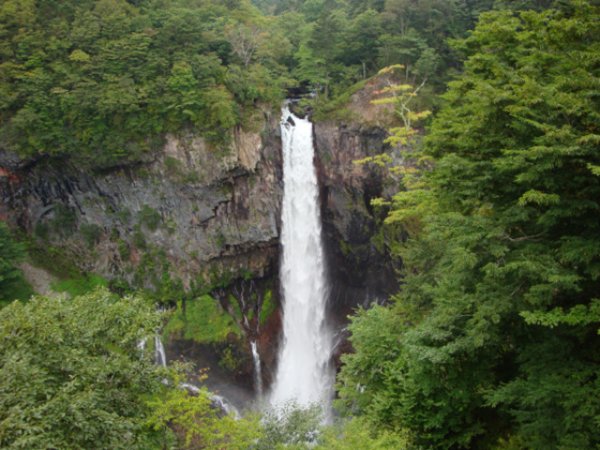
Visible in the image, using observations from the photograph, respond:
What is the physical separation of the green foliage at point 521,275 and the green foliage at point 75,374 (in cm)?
581

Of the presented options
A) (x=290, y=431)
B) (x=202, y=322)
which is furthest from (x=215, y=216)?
(x=290, y=431)

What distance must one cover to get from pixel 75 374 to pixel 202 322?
741 inches

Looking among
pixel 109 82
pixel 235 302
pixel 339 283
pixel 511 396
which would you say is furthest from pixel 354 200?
pixel 511 396

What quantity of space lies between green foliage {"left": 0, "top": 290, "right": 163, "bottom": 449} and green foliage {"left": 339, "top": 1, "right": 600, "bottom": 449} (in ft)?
19.0

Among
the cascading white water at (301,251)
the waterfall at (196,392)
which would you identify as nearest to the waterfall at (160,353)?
the waterfall at (196,392)

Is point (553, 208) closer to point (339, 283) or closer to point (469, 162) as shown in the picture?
point (469, 162)

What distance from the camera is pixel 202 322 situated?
26.5 meters

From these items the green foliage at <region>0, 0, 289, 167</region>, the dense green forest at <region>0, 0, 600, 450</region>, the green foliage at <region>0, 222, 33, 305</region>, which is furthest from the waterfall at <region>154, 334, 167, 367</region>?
the dense green forest at <region>0, 0, 600, 450</region>

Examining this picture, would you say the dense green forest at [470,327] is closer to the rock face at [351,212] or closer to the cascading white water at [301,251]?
the rock face at [351,212]

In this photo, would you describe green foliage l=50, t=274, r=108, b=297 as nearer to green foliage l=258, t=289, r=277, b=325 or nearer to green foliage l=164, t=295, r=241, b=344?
green foliage l=164, t=295, r=241, b=344

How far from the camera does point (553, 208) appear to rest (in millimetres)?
8133

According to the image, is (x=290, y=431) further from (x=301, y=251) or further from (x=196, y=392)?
(x=301, y=251)

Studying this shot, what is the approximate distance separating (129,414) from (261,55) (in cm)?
2537

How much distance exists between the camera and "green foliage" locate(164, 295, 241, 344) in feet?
85.3
